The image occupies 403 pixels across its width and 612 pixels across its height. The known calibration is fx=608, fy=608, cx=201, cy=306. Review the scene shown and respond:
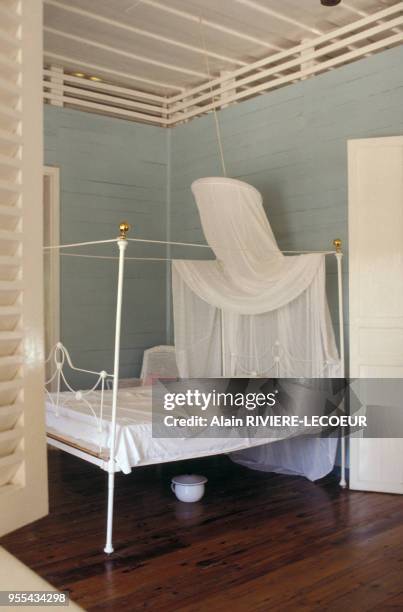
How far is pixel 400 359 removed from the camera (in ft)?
13.2

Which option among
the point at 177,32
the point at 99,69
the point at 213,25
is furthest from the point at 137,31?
the point at 99,69

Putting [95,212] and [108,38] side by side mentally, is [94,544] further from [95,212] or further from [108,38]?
[108,38]

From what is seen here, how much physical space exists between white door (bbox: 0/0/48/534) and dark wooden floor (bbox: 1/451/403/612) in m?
2.01

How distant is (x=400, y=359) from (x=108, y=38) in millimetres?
3293

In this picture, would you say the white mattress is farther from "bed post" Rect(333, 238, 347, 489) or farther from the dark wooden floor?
"bed post" Rect(333, 238, 347, 489)

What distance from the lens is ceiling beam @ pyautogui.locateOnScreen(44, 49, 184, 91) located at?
5117 millimetres

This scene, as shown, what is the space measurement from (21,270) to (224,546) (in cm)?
275

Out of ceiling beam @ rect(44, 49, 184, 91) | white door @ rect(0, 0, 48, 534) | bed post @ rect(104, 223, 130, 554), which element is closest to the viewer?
white door @ rect(0, 0, 48, 534)

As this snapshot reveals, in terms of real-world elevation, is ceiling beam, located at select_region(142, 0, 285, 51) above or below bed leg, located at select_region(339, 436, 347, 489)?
above

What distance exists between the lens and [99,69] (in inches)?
212

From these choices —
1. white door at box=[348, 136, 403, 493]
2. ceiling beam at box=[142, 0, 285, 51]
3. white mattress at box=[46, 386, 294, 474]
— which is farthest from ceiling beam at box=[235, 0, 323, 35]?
white mattress at box=[46, 386, 294, 474]

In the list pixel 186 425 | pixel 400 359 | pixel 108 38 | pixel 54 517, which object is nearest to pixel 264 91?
pixel 108 38

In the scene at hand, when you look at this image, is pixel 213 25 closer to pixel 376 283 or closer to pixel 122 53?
pixel 122 53

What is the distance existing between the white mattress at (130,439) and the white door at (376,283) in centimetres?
79
